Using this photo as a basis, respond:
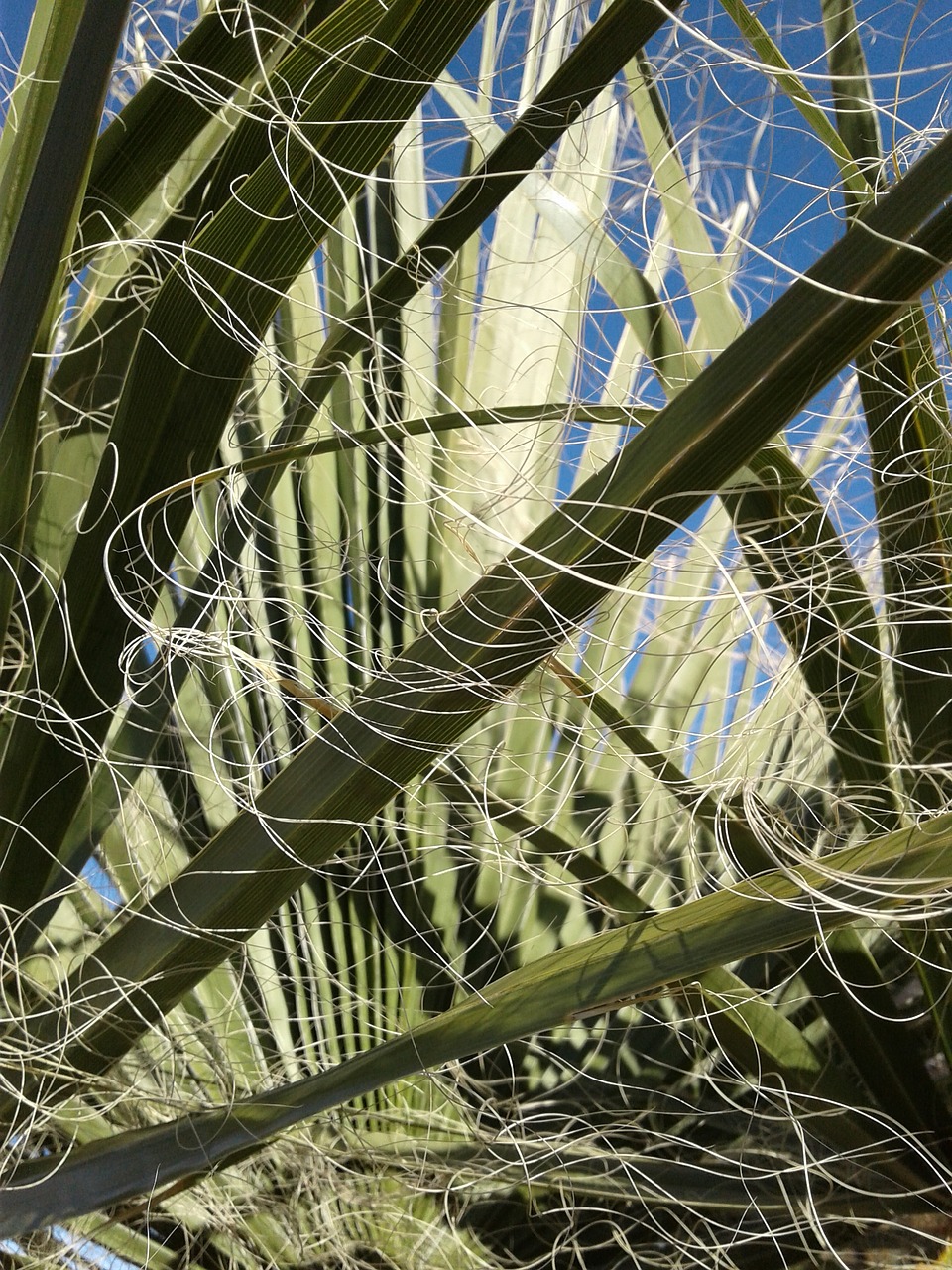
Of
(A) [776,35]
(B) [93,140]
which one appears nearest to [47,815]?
(B) [93,140]

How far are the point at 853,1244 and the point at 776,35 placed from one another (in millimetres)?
707

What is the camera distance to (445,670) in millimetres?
317

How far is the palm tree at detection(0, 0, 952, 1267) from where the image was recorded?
Result: 0.32 meters

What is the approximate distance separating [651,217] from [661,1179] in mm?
582

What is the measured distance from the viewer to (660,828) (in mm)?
721

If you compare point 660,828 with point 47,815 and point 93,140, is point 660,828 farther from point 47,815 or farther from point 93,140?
point 93,140

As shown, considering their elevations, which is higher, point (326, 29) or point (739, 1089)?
point (326, 29)

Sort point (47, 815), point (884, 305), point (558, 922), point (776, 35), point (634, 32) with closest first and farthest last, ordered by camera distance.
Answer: point (884, 305), point (634, 32), point (47, 815), point (776, 35), point (558, 922)

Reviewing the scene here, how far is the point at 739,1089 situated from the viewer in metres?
0.60

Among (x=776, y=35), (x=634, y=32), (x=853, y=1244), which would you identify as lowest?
(x=853, y=1244)

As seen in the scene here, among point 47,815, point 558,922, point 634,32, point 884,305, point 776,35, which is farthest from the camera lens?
point 558,922

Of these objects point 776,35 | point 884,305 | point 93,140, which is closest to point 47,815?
point 93,140

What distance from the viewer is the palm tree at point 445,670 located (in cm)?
32

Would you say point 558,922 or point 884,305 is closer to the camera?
point 884,305
